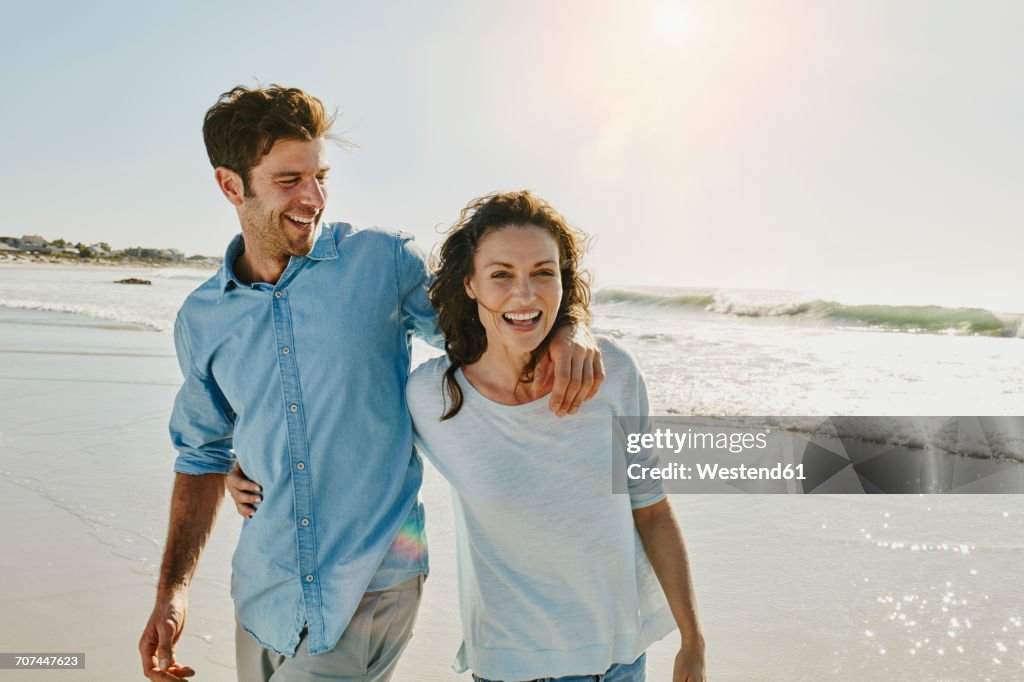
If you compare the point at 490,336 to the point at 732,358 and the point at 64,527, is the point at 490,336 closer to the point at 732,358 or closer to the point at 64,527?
the point at 64,527

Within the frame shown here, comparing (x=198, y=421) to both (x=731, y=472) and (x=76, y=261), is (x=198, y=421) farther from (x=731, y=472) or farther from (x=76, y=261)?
(x=76, y=261)

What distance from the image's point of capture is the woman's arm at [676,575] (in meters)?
2.05

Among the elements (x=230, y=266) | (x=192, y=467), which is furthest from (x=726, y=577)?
(x=230, y=266)

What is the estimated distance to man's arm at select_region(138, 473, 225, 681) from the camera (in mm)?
2229

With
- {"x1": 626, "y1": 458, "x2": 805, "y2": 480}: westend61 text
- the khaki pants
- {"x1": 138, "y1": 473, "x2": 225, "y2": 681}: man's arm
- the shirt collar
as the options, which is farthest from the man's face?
{"x1": 626, "y1": 458, "x2": 805, "y2": 480}: westend61 text

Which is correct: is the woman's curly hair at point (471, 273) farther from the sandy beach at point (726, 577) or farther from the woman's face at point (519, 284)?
the sandy beach at point (726, 577)

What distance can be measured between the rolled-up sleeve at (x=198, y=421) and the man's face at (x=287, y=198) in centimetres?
39

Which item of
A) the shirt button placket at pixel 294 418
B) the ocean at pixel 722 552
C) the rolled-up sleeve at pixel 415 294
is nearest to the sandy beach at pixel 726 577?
the ocean at pixel 722 552

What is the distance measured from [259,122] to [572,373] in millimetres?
1104

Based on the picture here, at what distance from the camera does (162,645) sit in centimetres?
222

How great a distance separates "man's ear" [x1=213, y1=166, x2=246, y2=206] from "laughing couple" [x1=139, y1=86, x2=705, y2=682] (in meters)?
0.01

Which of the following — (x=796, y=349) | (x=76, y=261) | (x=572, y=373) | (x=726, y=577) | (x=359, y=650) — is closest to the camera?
(x=572, y=373)

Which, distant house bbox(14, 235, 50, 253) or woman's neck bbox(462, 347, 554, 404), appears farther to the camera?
distant house bbox(14, 235, 50, 253)

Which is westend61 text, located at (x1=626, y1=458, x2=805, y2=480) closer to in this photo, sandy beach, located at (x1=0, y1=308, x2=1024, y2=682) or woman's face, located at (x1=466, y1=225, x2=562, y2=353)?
sandy beach, located at (x1=0, y1=308, x2=1024, y2=682)
